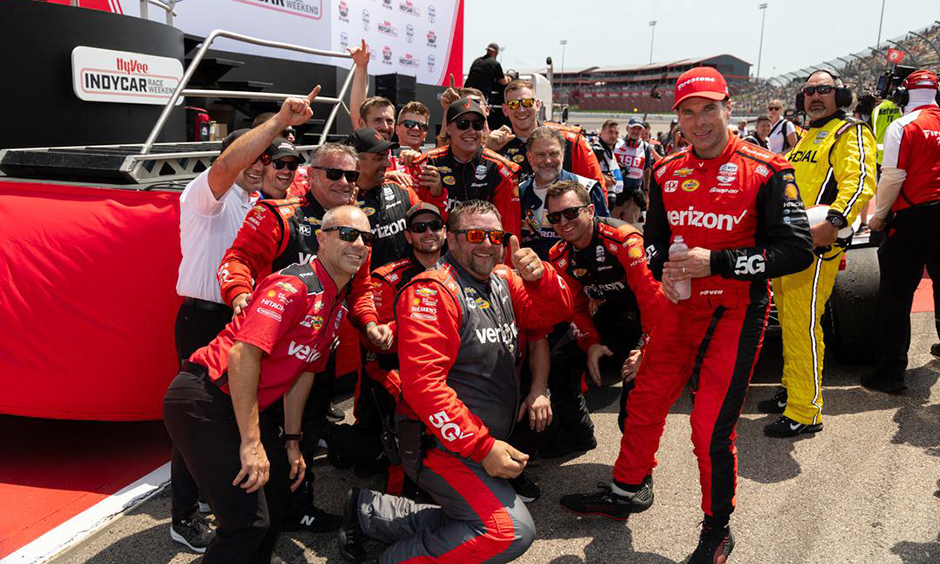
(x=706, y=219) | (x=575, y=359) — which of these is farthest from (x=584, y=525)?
(x=706, y=219)

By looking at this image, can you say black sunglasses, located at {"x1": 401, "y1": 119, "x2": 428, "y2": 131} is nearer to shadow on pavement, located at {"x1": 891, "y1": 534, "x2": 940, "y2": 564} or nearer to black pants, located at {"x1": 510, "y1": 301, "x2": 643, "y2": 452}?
black pants, located at {"x1": 510, "y1": 301, "x2": 643, "y2": 452}

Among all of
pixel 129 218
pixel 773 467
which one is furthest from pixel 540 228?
pixel 129 218

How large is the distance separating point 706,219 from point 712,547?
142cm

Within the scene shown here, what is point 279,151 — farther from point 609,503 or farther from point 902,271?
point 902,271

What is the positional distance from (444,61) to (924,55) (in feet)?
102

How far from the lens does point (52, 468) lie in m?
3.79

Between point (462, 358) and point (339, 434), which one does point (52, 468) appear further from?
point (462, 358)

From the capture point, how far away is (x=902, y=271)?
4664 millimetres

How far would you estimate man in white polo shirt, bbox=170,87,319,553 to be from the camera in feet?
9.89

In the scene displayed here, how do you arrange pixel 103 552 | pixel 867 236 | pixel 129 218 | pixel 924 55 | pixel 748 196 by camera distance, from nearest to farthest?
pixel 748 196, pixel 103 552, pixel 129 218, pixel 867 236, pixel 924 55

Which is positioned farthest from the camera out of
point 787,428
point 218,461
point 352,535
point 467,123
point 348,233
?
point 467,123

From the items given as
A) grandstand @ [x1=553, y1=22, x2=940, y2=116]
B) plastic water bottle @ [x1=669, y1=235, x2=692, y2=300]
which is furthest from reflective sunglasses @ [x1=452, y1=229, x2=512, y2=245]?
grandstand @ [x1=553, y1=22, x2=940, y2=116]

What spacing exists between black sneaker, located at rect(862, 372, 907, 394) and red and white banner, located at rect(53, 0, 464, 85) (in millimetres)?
Answer: 7023

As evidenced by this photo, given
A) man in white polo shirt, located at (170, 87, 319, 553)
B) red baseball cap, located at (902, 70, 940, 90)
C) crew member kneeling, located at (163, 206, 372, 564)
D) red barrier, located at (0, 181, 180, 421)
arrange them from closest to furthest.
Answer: crew member kneeling, located at (163, 206, 372, 564) → man in white polo shirt, located at (170, 87, 319, 553) → red barrier, located at (0, 181, 180, 421) → red baseball cap, located at (902, 70, 940, 90)
